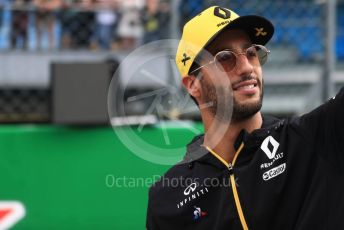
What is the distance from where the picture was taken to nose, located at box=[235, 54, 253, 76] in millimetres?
2291

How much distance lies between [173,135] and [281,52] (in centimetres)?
163

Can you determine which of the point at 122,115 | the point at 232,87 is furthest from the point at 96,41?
the point at 232,87

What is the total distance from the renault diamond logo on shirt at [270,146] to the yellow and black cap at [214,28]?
1.52 feet

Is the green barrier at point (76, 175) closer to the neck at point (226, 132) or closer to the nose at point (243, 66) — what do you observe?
the neck at point (226, 132)

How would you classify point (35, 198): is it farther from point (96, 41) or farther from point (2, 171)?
point (96, 41)

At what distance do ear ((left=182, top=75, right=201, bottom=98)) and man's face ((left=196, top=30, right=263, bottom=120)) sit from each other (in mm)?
48

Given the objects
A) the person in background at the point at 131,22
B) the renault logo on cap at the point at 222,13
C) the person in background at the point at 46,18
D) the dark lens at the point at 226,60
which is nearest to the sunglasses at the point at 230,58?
the dark lens at the point at 226,60

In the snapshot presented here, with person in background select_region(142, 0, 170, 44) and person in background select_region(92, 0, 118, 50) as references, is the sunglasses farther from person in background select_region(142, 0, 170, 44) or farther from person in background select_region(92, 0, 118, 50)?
person in background select_region(92, 0, 118, 50)

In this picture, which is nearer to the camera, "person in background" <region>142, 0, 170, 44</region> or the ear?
the ear

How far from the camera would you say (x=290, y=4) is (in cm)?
494

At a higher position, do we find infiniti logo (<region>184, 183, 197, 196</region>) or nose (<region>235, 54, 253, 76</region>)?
nose (<region>235, 54, 253, 76</region>)

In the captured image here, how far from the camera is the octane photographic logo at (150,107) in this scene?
3.71 metres

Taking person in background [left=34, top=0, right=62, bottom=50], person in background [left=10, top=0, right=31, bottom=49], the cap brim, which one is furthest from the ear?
person in background [left=10, top=0, right=31, bottom=49]

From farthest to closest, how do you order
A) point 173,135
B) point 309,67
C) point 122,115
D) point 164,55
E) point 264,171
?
point 309,67
point 173,135
point 122,115
point 164,55
point 264,171
